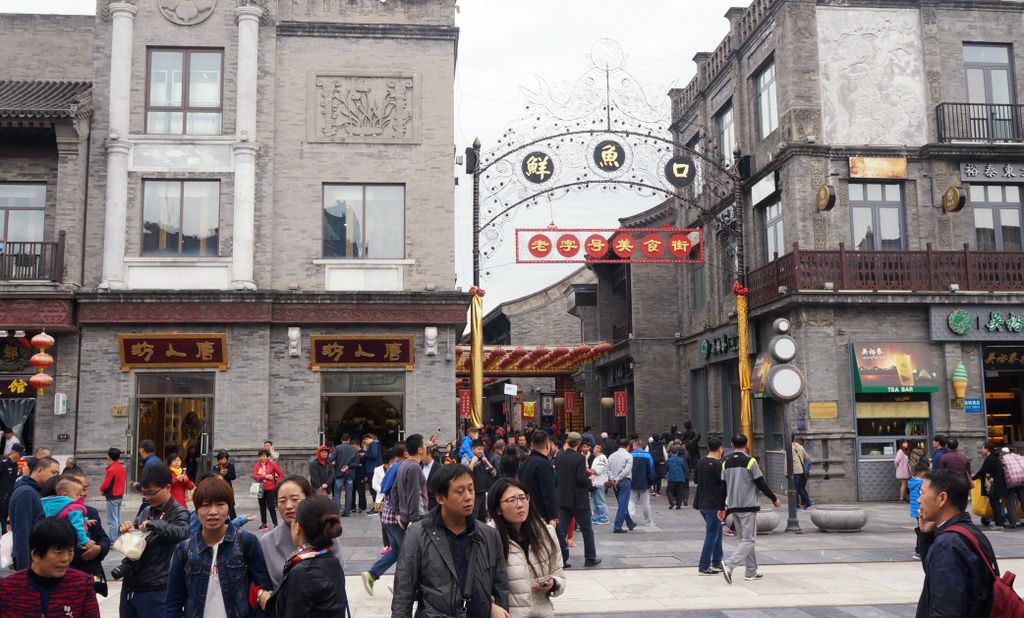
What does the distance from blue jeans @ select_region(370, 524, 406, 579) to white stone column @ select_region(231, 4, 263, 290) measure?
437 inches

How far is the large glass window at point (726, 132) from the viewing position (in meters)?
27.2

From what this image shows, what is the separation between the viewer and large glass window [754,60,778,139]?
78.1ft

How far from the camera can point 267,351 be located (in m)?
20.2

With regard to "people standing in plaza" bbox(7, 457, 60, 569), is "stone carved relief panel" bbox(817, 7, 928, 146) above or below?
above

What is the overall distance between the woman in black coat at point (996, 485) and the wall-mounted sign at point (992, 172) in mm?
9268

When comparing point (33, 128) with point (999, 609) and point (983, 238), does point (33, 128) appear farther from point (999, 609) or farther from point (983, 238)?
point (983, 238)

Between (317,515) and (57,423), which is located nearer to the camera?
(317,515)

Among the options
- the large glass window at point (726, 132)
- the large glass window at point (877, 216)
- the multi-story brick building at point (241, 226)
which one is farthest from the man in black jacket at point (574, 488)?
the large glass window at point (726, 132)

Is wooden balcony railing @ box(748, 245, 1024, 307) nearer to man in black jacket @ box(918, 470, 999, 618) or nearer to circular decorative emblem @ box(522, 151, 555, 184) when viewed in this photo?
circular decorative emblem @ box(522, 151, 555, 184)

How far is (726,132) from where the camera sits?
2778cm

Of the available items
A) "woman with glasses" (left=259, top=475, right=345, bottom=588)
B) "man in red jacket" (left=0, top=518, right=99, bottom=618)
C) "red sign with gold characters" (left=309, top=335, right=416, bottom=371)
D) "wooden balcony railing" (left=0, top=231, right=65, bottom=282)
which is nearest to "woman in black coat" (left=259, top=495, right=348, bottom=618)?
"woman with glasses" (left=259, top=475, right=345, bottom=588)

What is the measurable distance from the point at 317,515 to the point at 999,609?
336 cm

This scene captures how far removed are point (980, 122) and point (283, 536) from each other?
22.5 metres

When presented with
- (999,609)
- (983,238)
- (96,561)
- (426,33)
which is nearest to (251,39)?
(426,33)
